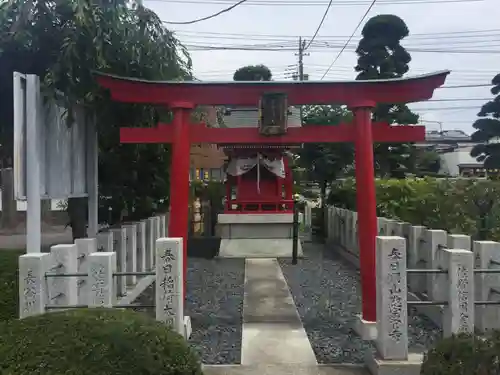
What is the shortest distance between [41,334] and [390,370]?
3.38m

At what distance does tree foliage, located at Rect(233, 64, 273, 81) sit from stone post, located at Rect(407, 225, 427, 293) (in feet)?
89.6

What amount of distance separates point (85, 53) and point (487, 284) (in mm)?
6344

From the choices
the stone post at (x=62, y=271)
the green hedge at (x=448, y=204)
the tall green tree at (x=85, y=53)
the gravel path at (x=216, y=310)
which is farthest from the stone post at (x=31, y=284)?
the green hedge at (x=448, y=204)

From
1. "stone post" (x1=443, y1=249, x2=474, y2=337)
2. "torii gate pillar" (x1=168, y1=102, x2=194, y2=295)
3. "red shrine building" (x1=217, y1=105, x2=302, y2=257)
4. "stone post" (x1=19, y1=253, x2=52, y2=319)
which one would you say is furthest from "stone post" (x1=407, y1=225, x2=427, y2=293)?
"red shrine building" (x1=217, y1=105, x2=302, y2=257)

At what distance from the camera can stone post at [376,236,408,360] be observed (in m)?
5.31

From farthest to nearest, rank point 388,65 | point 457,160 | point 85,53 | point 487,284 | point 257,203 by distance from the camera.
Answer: point 457,160 → point 388,65 → point 257,203 → point 85,53 → point 487,284

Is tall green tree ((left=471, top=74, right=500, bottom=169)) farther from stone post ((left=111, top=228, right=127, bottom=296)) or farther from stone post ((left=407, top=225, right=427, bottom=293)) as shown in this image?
stone post ((left=111, top=228, right=127, bottom=296))

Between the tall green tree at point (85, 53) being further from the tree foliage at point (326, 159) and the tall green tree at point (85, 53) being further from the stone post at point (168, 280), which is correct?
the tree foliage at point (326, 159)

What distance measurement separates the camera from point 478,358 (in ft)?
10.4

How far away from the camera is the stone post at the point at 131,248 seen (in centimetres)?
939

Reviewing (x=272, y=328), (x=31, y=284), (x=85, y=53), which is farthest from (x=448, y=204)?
(x=31, y=284)

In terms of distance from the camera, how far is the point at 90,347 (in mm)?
3141

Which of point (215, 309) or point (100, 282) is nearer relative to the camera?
point (100, 282)

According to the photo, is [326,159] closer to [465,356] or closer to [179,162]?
[179,162]
